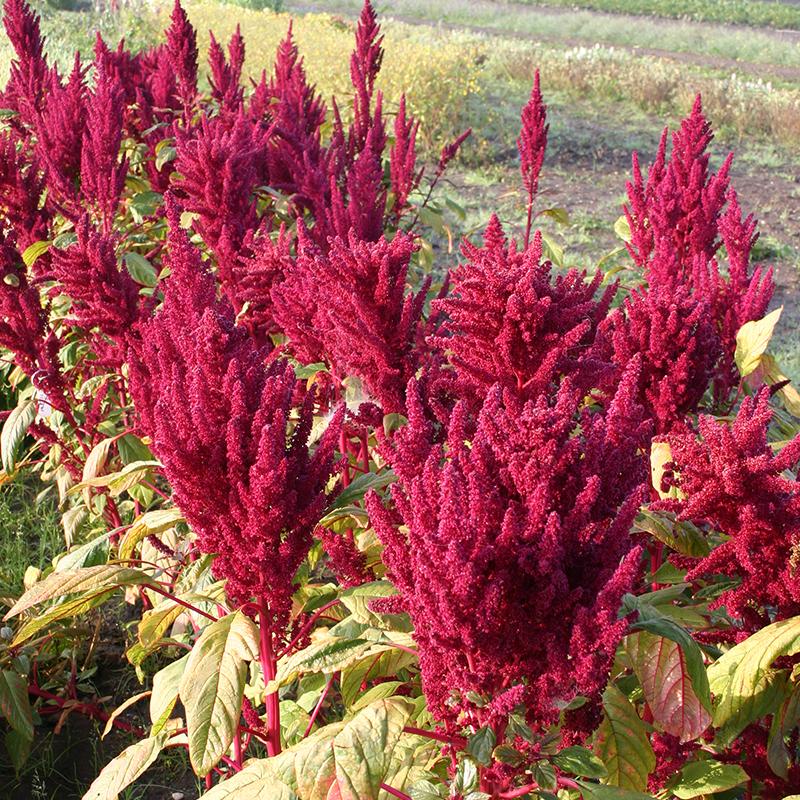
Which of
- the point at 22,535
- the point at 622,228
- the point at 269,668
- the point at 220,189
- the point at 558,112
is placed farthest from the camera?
the point at 558,112

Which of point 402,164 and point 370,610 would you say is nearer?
point 370,610

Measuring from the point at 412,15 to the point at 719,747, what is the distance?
28.1 meters

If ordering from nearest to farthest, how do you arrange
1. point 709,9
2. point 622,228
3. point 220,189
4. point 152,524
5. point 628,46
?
1. point 152,524
2. point 220,189
3. point 622,228
4. point 628,46
5. point 709,9

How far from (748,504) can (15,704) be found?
191cm

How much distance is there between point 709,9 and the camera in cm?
2967

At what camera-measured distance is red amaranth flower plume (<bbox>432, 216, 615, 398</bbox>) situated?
1.89m

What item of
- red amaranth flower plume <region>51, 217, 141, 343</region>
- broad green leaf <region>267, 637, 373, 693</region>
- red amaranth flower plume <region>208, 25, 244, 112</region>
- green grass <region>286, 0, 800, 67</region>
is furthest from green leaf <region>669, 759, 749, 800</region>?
green grass <region>286, 0, 800, 67</region>

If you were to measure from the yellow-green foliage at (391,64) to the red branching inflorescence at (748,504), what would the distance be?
8.13 metres

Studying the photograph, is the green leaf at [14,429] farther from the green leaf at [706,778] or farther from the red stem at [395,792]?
the green leaf at [706,778]

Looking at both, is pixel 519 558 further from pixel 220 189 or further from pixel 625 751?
pixel 220 189

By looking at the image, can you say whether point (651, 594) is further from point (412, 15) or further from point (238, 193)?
point (412, 15)

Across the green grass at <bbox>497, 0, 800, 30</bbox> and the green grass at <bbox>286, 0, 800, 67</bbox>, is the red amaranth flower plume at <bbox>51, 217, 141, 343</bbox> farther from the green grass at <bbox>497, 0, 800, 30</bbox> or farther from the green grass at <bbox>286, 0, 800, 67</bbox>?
the green grass at <bbox>497, 0, 800, 30</bbox>

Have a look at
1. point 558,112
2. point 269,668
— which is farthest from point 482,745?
point 558,112

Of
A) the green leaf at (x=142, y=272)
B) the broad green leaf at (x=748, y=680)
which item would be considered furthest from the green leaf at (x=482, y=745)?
the green leaf at (x=142, y=272)
